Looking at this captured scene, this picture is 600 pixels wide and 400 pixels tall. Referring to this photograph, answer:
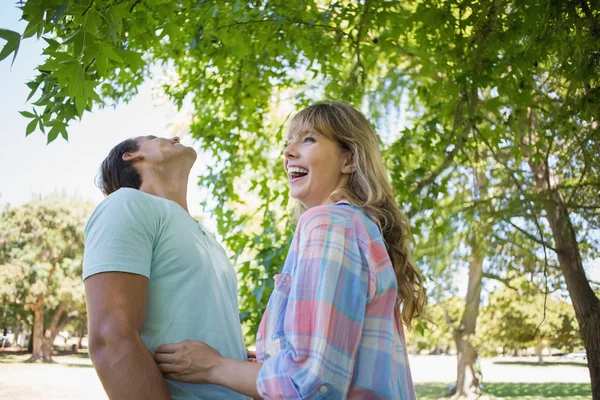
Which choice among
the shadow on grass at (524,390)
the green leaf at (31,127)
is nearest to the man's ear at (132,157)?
the green leaf at (31,127)

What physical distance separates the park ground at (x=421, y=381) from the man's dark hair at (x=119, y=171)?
46.2 ft

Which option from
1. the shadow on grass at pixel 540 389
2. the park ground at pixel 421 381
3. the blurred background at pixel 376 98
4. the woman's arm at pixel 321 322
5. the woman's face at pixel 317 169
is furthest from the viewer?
the shadow on grass at pixel 540 389

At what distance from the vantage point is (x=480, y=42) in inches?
148

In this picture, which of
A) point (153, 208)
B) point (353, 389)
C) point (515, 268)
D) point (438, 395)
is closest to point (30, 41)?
point (153, 208)

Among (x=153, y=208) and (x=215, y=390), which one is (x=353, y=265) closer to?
(x=215, y=390)

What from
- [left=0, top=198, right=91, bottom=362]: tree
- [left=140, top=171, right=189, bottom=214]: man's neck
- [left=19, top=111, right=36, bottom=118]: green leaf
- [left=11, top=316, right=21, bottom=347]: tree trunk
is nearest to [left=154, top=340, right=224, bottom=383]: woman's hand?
[left=140, top=171, right=189, bottom=214]: man's neck

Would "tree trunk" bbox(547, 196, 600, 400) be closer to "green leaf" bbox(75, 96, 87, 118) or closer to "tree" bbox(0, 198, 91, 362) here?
"green leaf" bbox(75, 96, 87, 118)

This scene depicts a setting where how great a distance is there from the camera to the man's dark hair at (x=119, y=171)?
2.07 meters

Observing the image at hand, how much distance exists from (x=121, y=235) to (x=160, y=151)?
2.27ft

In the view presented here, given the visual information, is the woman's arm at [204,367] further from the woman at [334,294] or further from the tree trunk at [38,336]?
the tree trunk at [38,336]

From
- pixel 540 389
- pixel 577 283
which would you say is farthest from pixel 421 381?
pixel 577 283

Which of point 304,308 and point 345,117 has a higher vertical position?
point 345,117

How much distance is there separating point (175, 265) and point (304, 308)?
20.5 inches

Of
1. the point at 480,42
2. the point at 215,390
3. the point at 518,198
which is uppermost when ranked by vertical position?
the point at 480,42
